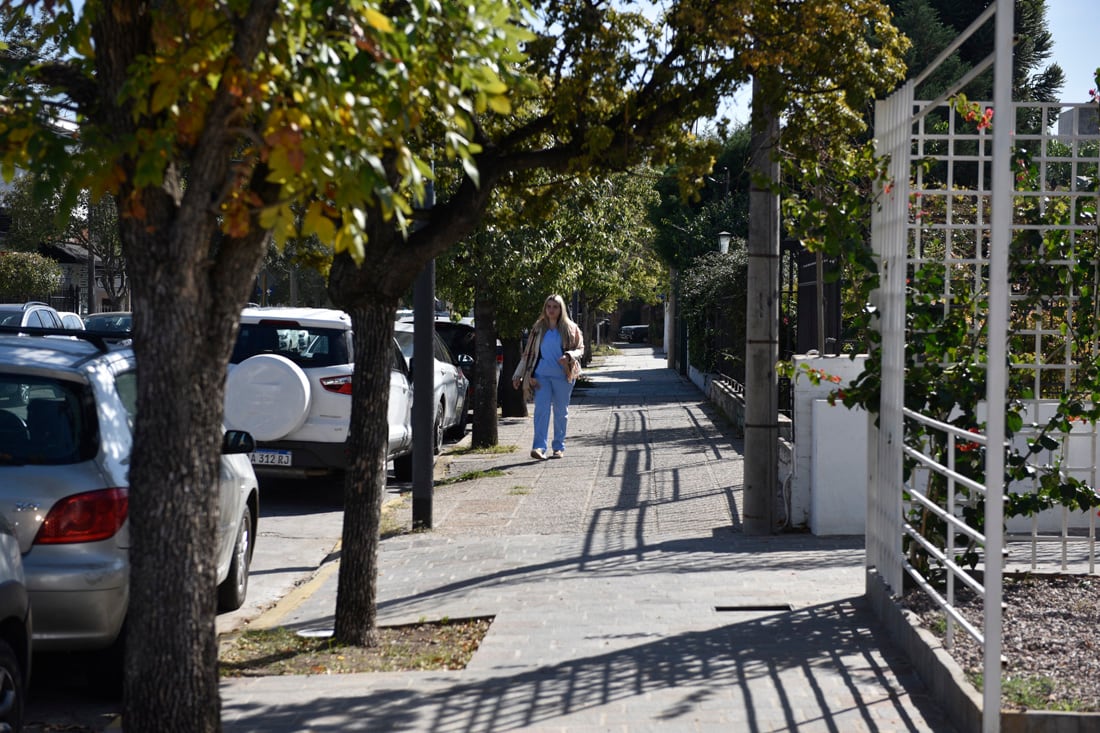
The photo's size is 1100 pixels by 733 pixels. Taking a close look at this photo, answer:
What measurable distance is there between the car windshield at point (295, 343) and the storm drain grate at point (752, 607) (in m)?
5.82

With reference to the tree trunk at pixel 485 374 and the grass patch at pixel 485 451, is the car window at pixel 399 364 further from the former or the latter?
the tree trunk at pixel 485 374

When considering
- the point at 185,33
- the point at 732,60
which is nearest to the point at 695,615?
the point at 732,60

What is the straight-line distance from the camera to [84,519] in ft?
19.4

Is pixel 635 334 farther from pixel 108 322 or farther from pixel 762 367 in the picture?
pixel 762 367

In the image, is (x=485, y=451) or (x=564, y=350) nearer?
(x=564, y=350)

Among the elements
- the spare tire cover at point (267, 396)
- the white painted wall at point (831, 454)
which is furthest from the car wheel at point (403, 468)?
the white painted wall at point (831, 454)

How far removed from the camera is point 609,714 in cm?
541

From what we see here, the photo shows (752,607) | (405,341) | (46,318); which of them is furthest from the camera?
(46,318)

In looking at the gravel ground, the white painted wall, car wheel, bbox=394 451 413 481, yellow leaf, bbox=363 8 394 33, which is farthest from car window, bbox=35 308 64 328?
yellow leaf, bbox=363 8 394 33

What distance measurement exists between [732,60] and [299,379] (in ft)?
17.9

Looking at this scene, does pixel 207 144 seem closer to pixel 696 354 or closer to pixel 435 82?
pixel 435 82

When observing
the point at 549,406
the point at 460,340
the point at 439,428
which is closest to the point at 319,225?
the point at 549,406

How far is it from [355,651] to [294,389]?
512 cm

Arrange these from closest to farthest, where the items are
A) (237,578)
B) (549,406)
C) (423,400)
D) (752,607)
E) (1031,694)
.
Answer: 1. (1031,694)
2. (752,607)
3. (237,578)
4. (423,400)
5. (549,406)
